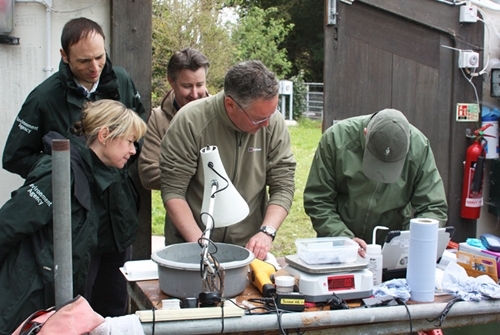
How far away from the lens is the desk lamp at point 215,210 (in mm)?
1845

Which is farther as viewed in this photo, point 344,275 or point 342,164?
point 342,164

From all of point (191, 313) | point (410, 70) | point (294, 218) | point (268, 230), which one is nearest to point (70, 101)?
point (268, 230)

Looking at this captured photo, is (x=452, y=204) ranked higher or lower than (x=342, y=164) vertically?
lower

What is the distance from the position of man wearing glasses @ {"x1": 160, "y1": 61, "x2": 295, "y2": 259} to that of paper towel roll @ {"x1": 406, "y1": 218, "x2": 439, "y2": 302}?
0.58m

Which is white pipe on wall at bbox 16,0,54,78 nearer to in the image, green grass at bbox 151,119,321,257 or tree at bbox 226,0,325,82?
green grass at bbox 151,119,321,257

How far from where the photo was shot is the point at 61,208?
154cm

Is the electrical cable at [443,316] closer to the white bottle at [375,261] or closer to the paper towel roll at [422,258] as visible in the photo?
the paper towel roll at [422,258]

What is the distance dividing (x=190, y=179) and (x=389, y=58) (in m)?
1.89

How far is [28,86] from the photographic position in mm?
2994

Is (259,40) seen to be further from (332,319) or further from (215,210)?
(332,319)

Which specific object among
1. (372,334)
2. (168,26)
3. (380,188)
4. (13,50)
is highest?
(168,26)

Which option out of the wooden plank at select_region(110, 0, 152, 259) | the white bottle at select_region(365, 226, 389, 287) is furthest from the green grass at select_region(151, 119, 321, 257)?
the white bottle at select_region(365, 226, 389, 287)

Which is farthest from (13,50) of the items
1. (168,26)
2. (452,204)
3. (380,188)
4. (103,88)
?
(168,26)

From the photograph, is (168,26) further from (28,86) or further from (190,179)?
(190,179)
